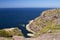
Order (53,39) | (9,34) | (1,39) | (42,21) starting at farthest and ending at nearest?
(42,21), (9,34), (53,39), (1,39)

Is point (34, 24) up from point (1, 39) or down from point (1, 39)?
down

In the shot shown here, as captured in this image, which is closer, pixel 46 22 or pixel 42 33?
pixel 42 33

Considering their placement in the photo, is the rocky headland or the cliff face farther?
the cliff face

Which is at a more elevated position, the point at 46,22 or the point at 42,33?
the point at 42,33

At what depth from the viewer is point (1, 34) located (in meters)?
30.5

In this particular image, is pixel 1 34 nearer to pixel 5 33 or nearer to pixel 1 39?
pixel 5 33

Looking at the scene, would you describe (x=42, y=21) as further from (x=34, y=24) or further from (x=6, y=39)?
(x=6, y=39)

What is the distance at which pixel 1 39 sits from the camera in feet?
88.5

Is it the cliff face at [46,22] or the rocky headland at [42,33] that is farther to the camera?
the cliff face at [46,22]


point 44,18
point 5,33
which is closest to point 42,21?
point 44,18

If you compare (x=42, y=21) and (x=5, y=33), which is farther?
(x=42, y=21)

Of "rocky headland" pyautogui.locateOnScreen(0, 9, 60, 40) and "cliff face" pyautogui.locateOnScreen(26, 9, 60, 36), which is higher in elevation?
"rocky headland" pyautogui.locateOnScreen(0, 9, 60, 40)

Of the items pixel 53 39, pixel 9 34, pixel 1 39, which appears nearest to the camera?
pixel 1 39

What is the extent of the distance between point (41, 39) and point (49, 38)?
1180 millimetres
